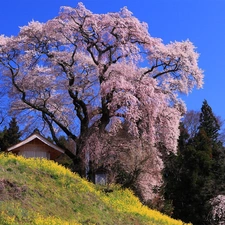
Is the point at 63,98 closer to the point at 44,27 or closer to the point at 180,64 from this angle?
the point at 44,27

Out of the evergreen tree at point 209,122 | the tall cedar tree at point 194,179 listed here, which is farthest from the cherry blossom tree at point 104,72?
the evergreen tree at point 209,122

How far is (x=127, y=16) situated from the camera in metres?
24.2

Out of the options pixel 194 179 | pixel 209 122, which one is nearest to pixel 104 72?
pixel 194 179

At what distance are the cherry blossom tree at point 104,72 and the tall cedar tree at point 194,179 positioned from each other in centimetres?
440

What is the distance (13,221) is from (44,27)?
46.6 feet

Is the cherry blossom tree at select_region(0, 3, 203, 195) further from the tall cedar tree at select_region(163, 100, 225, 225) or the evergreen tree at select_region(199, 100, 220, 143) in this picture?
the evergreen tree at select_region(199, 100, 220, 143)

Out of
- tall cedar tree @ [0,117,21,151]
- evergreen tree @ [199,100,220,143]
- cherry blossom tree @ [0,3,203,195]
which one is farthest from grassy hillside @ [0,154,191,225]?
tall cedar tree @ [0,117,21,151]

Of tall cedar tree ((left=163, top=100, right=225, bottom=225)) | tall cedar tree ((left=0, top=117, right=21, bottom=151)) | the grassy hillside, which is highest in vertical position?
tall cedar tree ((left=0, top=117, right=21, bottom=151))

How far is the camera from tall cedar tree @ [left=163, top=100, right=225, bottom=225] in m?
27.4

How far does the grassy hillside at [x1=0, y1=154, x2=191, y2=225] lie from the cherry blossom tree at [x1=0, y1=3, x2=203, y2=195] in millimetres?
4451

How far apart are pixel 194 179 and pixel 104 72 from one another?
8461mm

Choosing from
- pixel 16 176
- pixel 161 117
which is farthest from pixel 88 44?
pixel 16 176

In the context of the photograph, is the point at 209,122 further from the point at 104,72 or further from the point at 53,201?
the point at 53,201

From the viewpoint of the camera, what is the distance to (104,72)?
77.5ft
